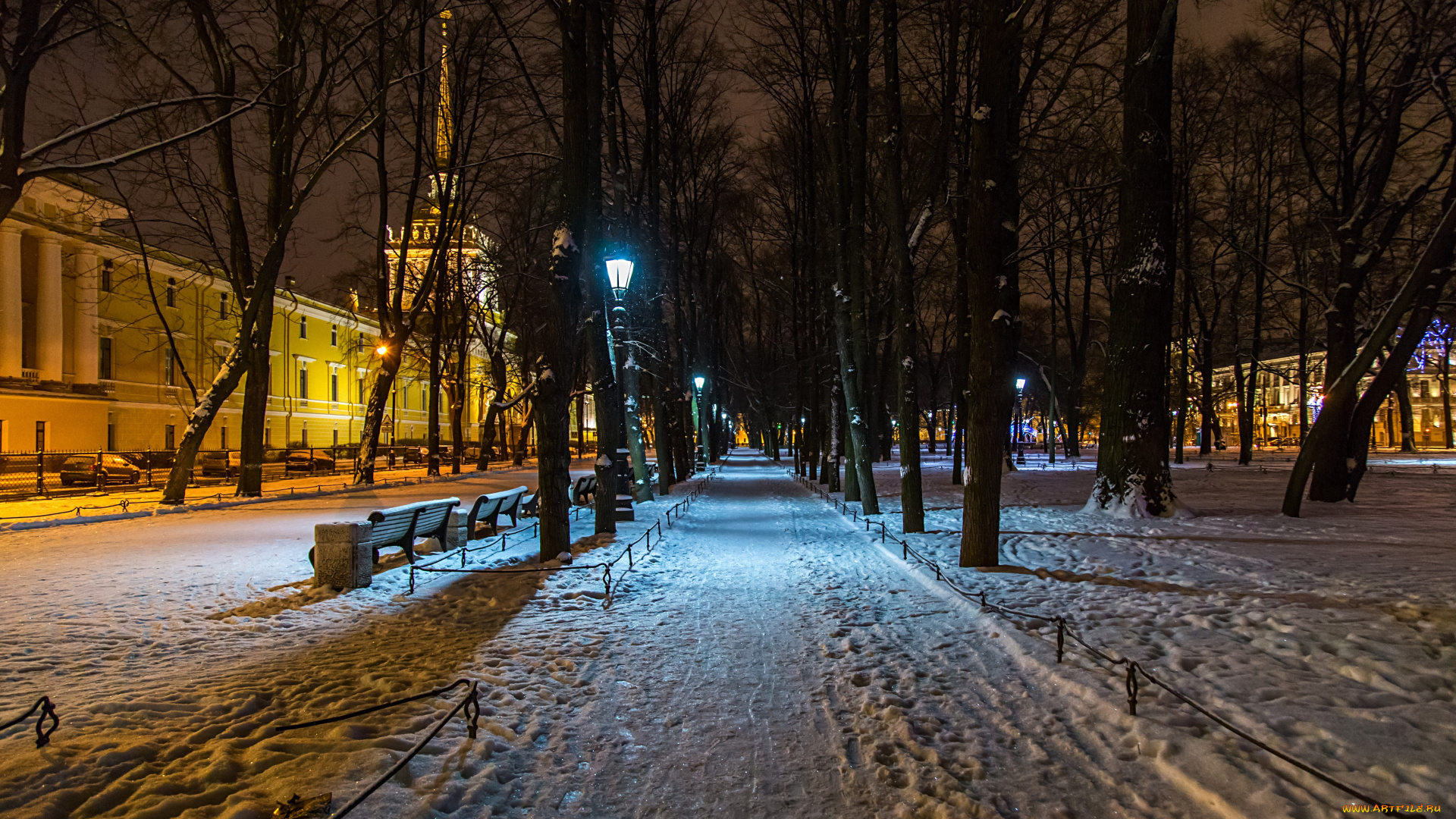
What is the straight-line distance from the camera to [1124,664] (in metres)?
5.14

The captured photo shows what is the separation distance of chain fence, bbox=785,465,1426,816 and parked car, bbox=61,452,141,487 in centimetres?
2502

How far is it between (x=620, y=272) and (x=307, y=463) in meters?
26.4

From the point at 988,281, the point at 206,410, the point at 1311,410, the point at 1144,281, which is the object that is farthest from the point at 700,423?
the point at 1311,410

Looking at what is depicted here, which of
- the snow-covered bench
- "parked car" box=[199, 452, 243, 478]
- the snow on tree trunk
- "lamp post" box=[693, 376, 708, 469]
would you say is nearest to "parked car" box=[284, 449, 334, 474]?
"parked car" box=[199, 452, 243, 478]

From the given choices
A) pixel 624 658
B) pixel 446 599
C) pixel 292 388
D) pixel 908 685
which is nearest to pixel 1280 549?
pixel 908 685

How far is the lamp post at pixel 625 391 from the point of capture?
14.6 metres

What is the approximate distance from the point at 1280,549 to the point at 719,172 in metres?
22.7

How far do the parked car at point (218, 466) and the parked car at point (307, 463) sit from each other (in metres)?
2.39

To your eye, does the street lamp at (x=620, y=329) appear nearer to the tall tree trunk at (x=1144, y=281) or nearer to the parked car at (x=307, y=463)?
the tall tree trunk at (x=1144, y=281)

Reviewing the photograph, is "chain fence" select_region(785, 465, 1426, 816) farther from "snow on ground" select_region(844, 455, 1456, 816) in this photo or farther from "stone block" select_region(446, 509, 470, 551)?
"stone block" select_region(446, 509, 470, 551)

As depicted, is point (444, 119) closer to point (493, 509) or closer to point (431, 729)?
point (493, 509)

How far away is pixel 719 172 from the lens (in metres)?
28.2

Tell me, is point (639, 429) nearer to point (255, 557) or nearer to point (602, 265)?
point (602, 265)

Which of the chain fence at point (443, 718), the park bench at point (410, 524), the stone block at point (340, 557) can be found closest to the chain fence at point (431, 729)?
the chain fence at point (443, 718)
